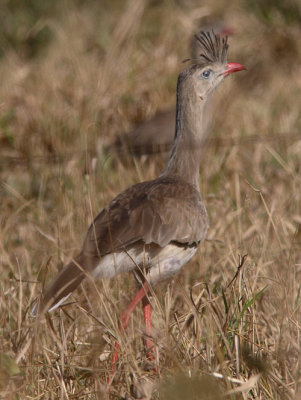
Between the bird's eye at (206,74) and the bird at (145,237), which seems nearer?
the bird at (145,237)

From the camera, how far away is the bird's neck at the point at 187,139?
3.30 m

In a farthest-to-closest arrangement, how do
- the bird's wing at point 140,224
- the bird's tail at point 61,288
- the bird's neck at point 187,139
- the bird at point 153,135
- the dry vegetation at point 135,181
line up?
the bird at point 153,135, the bird's neck at point 187,139, the bird's wing at point 140,224, the bird's tail at point 61,288, the dry vegetation at point 135,181

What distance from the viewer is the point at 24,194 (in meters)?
4.46

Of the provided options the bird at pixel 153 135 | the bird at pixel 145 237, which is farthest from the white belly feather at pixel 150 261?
the bird at pixel 153 135

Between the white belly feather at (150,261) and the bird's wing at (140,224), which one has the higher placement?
the bird's wing at (140,224)

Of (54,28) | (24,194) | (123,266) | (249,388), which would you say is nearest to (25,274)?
(123,266)

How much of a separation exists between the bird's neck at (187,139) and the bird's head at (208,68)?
0.13ft

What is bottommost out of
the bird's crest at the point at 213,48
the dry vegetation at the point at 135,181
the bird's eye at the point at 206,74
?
the dry vegetation at the point at 135,181

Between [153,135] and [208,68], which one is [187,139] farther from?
[153,135]

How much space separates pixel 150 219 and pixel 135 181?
48.8 inches

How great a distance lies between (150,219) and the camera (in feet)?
9.36

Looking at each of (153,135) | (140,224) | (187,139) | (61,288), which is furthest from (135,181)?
(61,288)

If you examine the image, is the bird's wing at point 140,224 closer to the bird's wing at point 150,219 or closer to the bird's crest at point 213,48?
the bird's wing at point 150,219

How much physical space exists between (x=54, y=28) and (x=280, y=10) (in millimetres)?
2049
